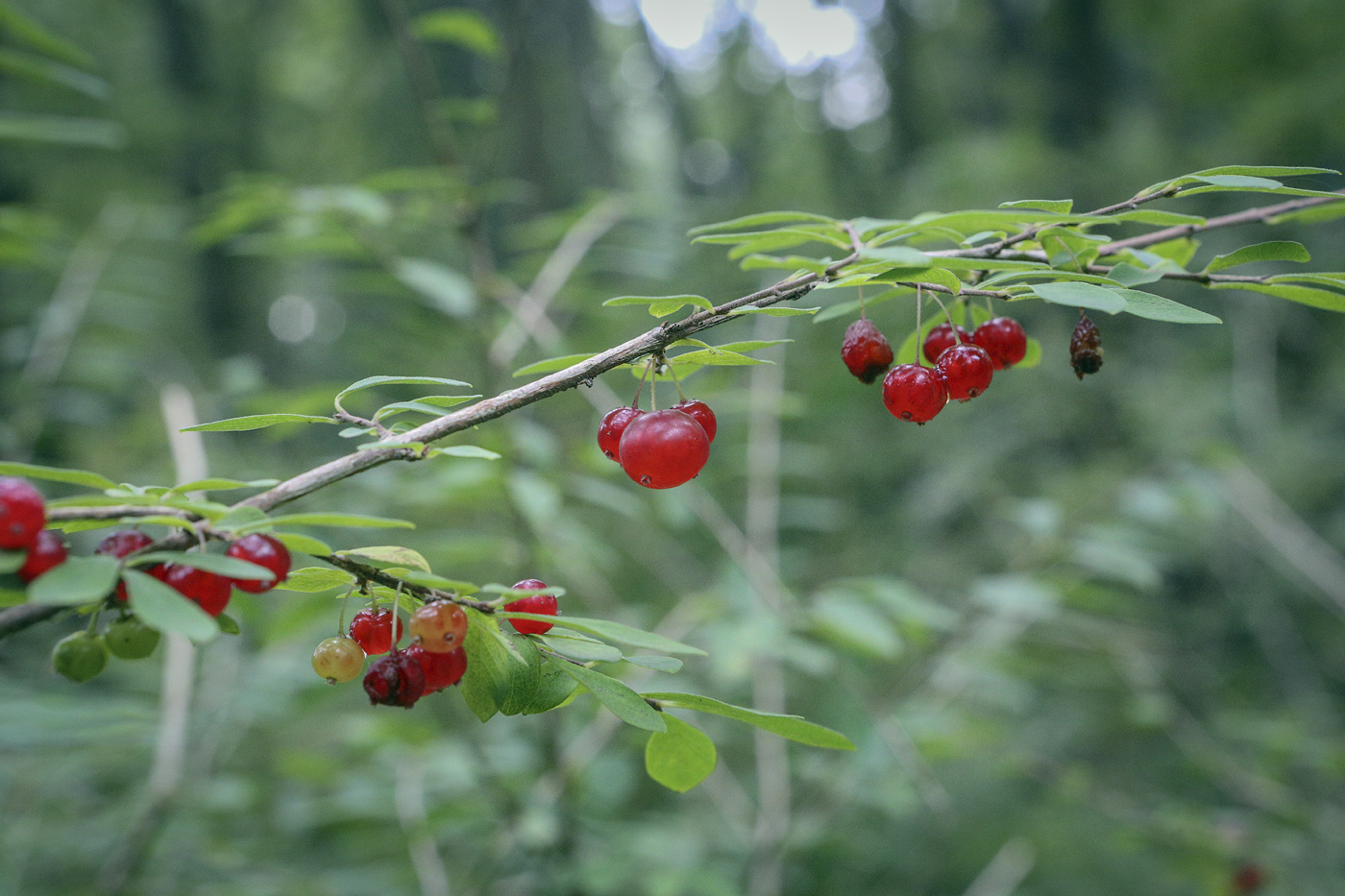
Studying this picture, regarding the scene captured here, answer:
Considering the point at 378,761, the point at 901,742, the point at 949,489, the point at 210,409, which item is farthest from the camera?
the point at 949,489

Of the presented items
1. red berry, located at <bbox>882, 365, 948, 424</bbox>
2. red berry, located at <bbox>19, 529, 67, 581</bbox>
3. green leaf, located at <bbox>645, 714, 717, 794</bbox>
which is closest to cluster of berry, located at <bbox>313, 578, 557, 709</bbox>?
green leaf, located at <bbox>645, 714, 717, 794</bbox>

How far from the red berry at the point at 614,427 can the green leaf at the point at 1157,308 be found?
0.67m

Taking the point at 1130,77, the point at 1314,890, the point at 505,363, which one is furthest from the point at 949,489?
the point at 1130,77

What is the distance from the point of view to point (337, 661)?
104cm

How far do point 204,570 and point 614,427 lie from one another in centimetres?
60

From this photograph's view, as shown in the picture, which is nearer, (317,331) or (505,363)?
A: (505,363)

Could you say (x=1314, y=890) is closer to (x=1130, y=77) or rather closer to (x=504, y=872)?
(x=504, y=872)

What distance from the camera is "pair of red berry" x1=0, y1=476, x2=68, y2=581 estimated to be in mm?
726

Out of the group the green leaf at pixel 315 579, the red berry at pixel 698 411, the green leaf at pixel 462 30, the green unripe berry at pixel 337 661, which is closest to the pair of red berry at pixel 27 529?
the green leaf at pixel 315 579

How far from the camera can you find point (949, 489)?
5730 millimetres

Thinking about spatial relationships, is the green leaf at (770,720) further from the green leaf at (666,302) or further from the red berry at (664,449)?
the green leaf at (666,302)

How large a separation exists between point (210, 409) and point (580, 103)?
567 cm

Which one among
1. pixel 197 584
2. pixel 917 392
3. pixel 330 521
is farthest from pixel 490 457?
pixel 917 392

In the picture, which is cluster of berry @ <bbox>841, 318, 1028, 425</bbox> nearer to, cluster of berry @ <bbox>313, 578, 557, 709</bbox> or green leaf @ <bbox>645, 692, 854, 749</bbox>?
green leaf @ <bbox>645, 692, 854, 749</bbox>
